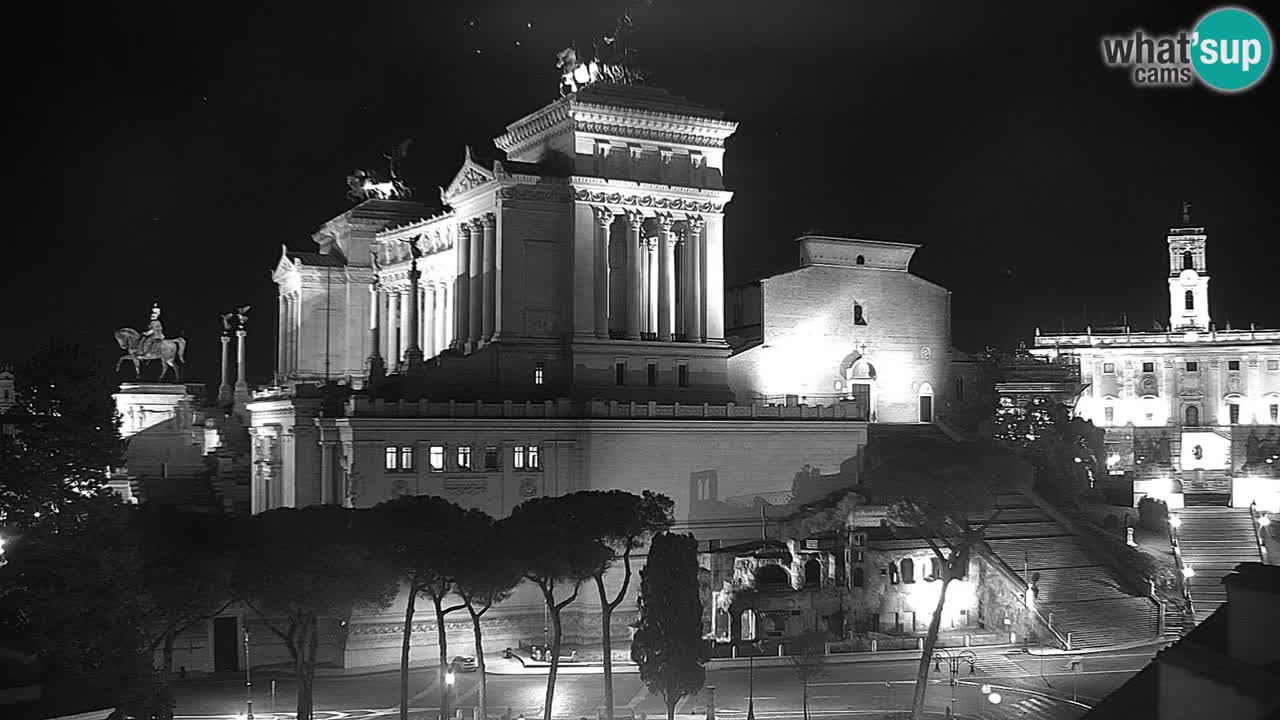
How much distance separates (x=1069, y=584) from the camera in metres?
69.9

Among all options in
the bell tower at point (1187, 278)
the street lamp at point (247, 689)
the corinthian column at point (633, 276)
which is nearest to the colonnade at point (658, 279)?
the corinthian column at point (633, 276)

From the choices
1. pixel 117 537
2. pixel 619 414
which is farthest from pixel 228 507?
pixel 117 537

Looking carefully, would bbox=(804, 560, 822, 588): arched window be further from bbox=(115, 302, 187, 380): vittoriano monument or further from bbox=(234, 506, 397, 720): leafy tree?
bbox=(115, 302, 187, 380): vittoriano monument

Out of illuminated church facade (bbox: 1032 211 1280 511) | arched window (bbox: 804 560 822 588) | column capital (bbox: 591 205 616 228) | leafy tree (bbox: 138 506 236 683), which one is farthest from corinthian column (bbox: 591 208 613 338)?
illuminated church facade (bbox: 1032 211 1280 511)

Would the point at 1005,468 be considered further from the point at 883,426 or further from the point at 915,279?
the point at 915,279

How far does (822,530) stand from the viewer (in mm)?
71625

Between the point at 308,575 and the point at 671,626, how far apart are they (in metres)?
13.7

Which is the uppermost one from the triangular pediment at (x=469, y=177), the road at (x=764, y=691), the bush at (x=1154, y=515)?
the triangular pediment at (x=469, y=177)

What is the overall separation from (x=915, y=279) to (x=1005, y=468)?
80.0ft

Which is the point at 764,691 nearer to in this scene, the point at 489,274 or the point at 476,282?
the point at 489,274

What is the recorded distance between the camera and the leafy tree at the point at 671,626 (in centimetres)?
4925

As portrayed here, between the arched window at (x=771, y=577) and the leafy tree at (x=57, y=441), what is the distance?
33.2 metres

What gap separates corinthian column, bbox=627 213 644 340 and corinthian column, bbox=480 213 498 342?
8141 mm

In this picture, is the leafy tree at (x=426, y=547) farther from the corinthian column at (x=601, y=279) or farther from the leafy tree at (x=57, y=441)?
the corinthian column at (x=601, y=279)
